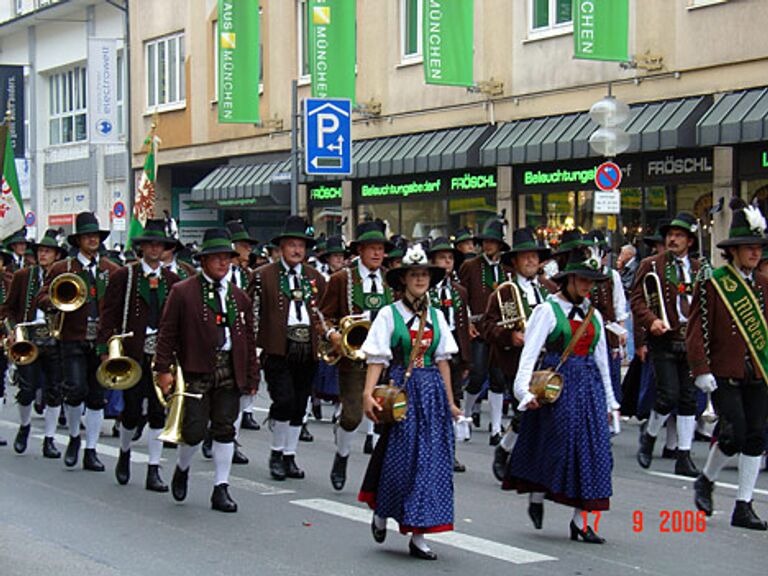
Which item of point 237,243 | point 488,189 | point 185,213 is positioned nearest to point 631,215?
point 488,189

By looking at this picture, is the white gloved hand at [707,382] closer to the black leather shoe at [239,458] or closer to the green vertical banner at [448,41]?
the black leather shoe at [239,458]

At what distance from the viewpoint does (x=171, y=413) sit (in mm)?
10109

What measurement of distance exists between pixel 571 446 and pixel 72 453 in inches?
211

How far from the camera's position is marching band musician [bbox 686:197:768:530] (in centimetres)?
916

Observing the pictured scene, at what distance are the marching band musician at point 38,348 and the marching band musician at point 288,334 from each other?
93.3 inches

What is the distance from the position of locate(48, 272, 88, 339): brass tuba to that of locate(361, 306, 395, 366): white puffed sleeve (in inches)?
183

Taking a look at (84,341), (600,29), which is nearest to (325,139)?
(600,29)

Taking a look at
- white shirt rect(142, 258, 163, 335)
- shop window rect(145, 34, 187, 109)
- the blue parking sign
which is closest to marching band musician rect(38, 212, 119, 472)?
white shirt rect(142, 258, 163, 335)

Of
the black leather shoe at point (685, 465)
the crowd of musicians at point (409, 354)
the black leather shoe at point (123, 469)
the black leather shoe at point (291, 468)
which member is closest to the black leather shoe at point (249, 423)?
the crowd of musicians at point (409, 354)

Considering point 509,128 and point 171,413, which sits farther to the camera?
point 509,128

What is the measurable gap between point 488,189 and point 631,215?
14.2 ft

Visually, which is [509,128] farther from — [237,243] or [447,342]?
[447,342]

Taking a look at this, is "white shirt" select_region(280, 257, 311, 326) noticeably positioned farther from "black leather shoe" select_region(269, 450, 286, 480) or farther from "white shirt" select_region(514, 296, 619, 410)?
"white shirt" select_region(514, 296, 619, 410)

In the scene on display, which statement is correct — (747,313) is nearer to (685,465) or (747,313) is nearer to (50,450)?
(685,465)
